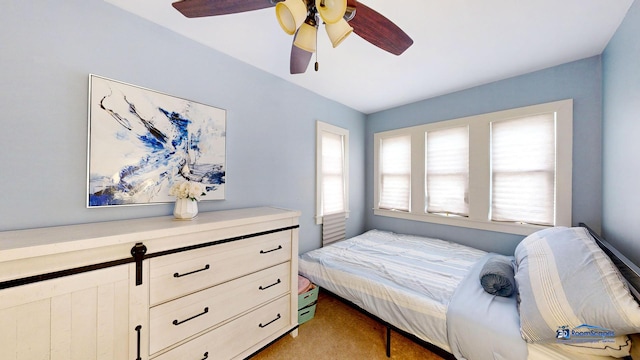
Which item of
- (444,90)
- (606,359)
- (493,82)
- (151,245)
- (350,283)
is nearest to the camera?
(606,359)

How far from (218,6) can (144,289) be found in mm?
1525

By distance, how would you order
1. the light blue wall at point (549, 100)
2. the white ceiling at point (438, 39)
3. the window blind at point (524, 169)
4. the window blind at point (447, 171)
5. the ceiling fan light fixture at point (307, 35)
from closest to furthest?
the ceiling fan light fixture at point (307, 35)
the white ceiling at point (438, 39)
the light blue wall at point (549, 100)
the window blind at point (524, 169)
the window blind at point (447, 171)

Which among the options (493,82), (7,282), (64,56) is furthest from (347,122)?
(7,282)

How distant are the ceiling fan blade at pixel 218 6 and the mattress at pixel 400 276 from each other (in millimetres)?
Answer: 2091

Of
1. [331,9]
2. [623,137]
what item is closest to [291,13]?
[331,9]

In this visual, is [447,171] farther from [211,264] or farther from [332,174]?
[211,264]

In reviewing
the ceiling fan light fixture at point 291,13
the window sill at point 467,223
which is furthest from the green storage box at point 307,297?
the ceiling fan light fixture at point 291,13

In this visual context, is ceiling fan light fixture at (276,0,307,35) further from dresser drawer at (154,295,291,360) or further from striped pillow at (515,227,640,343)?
striped pillow at (515,227,640,343)

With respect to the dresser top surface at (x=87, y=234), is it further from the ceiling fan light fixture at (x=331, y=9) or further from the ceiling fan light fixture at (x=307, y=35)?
the ceiling fan light fixture at (x=331, y=9)

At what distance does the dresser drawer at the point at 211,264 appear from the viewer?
1.19 metres

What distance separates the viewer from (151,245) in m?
1.16

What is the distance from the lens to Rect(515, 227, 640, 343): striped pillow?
99 centimetres

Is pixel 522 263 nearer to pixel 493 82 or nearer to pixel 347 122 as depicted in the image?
pixel 493 82

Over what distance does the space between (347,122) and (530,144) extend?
222 cm
